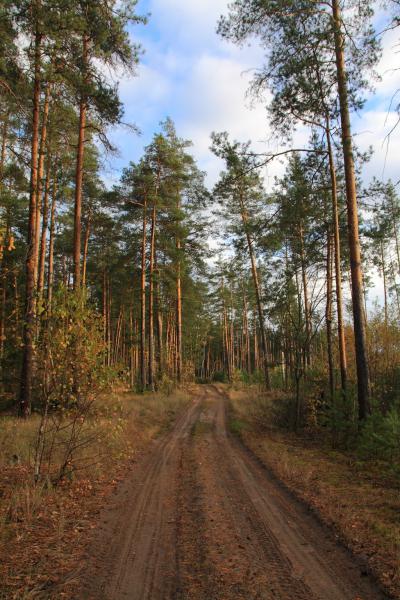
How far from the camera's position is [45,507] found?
19.3 ft

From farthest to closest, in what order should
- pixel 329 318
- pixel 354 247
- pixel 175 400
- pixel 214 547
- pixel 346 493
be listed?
pixel 175 400 < pixel 329 318 < pixel 354 247 < pixel 346 493 < pixel 214 547

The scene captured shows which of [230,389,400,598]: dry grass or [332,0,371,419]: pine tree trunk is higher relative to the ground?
[332,0,371,419]: pine tree trunk

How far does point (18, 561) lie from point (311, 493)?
15.1 ft

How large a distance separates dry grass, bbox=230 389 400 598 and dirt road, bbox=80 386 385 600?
0.83 feet

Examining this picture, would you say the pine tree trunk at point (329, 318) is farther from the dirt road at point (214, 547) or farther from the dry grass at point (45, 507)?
the dry grass at point (45, 507)

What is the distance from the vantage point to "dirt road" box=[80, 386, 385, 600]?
3666 mm

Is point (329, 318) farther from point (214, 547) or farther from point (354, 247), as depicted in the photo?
point (214, 547)

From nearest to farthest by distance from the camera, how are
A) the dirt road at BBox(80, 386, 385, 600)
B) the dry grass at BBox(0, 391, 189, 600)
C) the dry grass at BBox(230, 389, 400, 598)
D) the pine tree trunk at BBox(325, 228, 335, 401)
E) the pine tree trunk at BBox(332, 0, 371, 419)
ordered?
1. the dirt road at BBox(80, 386, 385, 600)
2. the dry grass at BBox(0, 391, 189, 600)
3. the dry grass at BBox(230, 389, 400, 598)
4. the pine tree trunk at BBox(332, 0, 371, 419)
5. the pine tree trunk at BBox(325, 228, 335, 401)

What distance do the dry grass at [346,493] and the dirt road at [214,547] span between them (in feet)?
0.83

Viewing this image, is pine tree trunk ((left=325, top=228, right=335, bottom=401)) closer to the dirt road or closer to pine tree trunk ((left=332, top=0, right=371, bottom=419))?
pine tree trunk ((left=332, top=0, right=371, bottom=419))

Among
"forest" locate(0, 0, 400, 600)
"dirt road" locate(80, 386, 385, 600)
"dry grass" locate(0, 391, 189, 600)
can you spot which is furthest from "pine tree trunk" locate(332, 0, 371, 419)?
"dry grass" locate(0, 391, 189, 600)

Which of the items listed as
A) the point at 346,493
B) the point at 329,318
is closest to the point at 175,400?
the point at 329,318

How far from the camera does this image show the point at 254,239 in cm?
1292

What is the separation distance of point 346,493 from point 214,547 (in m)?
→ 3.12
